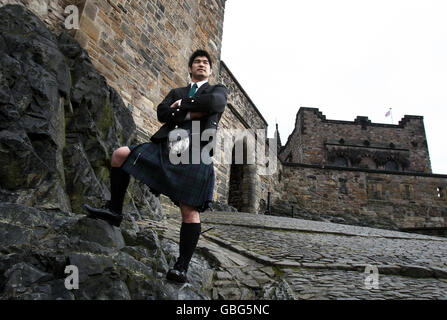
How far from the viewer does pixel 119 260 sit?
5.75 ft

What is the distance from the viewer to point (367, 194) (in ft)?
49.4

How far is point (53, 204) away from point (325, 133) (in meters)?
24.4

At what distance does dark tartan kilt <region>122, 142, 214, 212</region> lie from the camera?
5.91 feet

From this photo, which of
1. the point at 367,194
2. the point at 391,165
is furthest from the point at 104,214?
the point at 391,165

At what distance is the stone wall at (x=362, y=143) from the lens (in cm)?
2448

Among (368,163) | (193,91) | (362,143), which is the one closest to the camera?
(193,91)

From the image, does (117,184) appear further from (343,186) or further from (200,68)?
(343,186)

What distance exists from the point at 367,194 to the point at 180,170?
15172mm

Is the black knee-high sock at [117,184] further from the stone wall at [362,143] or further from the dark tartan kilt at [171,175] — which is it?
the stone wall at [362,143]

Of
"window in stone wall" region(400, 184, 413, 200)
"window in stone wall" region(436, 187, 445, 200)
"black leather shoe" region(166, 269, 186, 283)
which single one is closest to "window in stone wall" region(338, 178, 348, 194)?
"window in stone wall" region(400, 184, 413, 200)

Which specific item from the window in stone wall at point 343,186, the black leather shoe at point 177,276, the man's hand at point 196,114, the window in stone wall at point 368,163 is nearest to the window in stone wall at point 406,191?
the window in stone wall at point 343,186

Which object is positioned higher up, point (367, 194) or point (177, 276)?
point (367, 194)

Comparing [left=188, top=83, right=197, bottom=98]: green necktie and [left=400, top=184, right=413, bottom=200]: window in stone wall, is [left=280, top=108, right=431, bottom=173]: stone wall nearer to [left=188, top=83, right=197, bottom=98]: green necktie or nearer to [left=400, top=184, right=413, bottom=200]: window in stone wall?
[left=400, top=184, right=413, bottom=200]: window in stone wall

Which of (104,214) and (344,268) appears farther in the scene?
(344,268)
